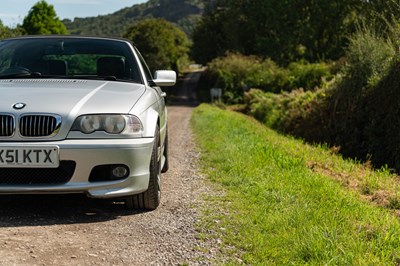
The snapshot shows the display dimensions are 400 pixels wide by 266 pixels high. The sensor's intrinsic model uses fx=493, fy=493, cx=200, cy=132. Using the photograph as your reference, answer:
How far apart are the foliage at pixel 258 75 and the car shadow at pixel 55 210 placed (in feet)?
90.9

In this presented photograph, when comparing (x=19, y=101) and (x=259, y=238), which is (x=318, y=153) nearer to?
(x=259, y=238)

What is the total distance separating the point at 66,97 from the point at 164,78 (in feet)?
5.99

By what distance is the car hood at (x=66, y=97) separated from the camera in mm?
4035

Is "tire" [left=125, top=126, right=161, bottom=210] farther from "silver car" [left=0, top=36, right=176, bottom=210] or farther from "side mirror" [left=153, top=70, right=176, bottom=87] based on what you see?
"side mirror" [left=153, top=70, right=176, bottom=87]

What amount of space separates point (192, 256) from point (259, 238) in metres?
0.57

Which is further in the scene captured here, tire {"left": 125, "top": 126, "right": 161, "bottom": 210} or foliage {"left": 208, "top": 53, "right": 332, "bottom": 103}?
foliage {"left": 208, "top": 53, "right": 332, "bottom": 103}

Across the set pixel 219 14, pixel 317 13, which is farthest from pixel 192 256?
pixel 219 14

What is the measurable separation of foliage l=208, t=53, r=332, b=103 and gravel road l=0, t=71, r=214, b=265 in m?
27.8

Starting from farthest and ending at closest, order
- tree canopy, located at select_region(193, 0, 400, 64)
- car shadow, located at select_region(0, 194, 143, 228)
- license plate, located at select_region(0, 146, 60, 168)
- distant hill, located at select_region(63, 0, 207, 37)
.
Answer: distant hill, located at select_region(63, 0, 207, 37)
tree canopy, located at select_region(193, 0, 400, 64)
car shadow, located at select_region(0, 194, 143, 228)
license plate, located at select_region(0, 146, 60, 168)

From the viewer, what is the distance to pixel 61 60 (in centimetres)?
550

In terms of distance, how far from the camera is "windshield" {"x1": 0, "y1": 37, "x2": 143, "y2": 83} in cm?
529

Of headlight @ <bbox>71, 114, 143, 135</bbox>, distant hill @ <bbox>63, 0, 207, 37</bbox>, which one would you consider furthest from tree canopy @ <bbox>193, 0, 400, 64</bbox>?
distant hill @ <bbox>63, 0, 207, 37</bbox>

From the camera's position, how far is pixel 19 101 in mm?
4074

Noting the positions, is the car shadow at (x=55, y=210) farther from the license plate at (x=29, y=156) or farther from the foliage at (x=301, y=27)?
the foliage at (x=301, y=27)
